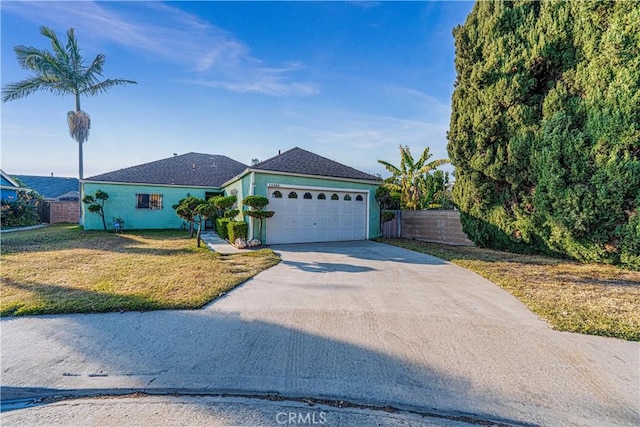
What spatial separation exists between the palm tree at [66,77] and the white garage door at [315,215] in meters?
16.7

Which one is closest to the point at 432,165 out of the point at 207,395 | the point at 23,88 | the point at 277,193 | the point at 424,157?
the point at 424,157

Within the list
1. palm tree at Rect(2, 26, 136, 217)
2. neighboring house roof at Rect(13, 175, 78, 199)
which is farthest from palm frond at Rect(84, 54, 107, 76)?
neighboring house roof at Rect(13, 175, 78, 199)

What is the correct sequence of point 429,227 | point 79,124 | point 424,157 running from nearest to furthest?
point 429,227
point 424,157
point 79,124

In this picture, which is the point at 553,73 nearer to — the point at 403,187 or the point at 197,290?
the point at 403,187

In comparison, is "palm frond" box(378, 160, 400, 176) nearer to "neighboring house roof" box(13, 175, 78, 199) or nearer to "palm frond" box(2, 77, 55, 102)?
"palm frond" box(2, 77, 55, 102)

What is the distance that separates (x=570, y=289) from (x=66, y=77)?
1140 inches

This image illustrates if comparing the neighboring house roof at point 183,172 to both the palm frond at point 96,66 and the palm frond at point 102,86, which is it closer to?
the palm frond at point 102,86

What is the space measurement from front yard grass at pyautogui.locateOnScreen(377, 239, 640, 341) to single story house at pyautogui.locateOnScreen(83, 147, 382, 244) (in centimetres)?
549

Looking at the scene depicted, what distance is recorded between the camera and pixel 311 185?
12.5 meters

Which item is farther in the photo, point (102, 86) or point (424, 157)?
point (102, 86)

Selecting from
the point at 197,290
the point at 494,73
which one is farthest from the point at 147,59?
the point at 494,73

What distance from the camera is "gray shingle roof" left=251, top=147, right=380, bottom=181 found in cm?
1205

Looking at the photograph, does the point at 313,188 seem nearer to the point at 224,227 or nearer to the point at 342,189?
the point at 342,189

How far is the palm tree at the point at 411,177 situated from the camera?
1755 cm
